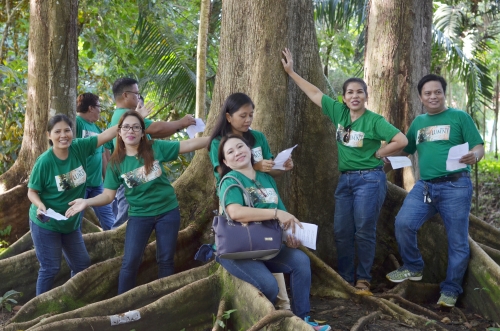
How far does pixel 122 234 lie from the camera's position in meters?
5.70

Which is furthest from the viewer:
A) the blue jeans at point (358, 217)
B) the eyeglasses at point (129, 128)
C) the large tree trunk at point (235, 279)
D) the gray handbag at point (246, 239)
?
the blue jeans at point (358, 217)

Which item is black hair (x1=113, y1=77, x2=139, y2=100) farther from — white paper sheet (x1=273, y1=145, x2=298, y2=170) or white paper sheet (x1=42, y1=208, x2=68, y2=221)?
white paper sheet (x1=273, y1=145, x2=298, y2=170)

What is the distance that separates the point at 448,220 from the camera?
5.32m

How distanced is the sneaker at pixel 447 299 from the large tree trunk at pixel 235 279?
0.61ft

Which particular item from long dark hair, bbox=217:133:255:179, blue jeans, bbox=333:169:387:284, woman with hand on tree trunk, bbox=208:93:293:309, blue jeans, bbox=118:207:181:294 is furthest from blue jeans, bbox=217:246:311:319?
blue jeans, bbox=333:169:387:284

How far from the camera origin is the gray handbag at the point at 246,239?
3.97 m

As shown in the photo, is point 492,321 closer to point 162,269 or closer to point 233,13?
point 162,269

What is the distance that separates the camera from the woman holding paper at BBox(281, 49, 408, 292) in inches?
203

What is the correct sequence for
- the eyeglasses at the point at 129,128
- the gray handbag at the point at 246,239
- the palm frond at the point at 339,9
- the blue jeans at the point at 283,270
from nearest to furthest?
the gray handbag at the point at 246,239, the blue jeans at the point at 283,270, the eyeglasses at the point at 129,128, the palm frond at the point at 339,9

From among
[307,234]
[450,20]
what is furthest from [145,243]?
[450,20]

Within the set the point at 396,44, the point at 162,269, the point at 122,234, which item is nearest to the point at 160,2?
the point at 396,44

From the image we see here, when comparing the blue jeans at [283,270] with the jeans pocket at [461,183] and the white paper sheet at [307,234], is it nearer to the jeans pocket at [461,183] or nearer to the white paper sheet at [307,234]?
the white paper sheet at [307,234]

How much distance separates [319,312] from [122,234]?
2.10 metres

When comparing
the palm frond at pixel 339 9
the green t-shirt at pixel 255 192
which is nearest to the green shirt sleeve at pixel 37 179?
the green t-shirt at pixel 255 192
